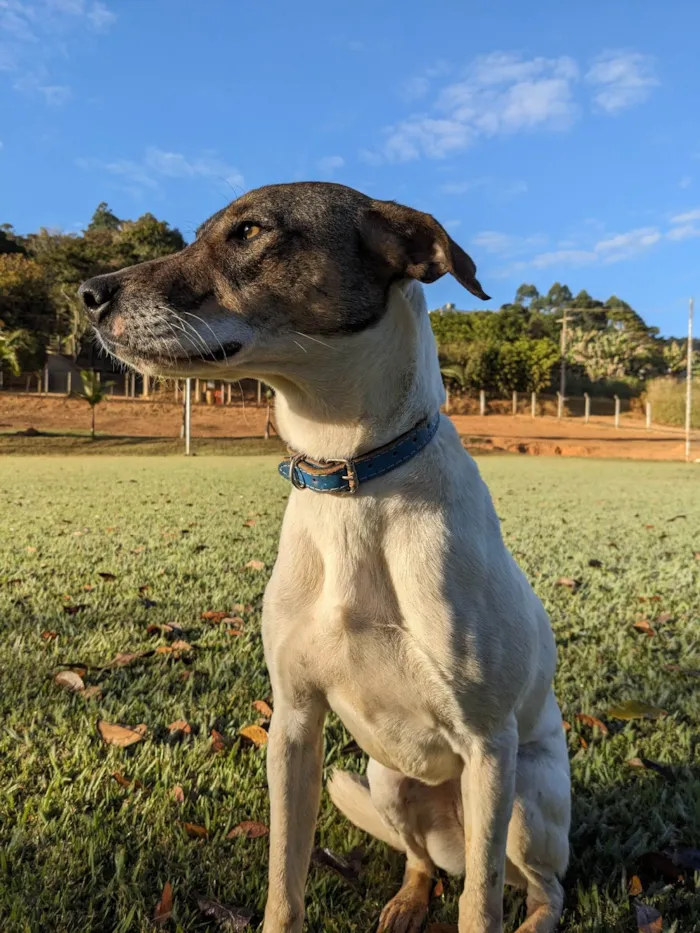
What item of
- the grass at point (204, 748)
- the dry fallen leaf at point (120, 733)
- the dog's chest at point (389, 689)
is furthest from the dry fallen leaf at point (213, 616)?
the dog's chest at point (389, 689)

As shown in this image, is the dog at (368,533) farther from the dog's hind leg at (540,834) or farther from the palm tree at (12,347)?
the palm tree at (12,347)

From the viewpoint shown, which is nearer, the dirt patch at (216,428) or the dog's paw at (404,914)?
the dog's paw at (404,914)

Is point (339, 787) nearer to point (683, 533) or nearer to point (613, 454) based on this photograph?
point (683, 533)

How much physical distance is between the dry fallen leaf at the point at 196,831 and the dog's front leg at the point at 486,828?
819 mm

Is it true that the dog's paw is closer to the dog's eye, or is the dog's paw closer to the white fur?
the white fur

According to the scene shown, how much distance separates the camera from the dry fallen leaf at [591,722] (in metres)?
2.87

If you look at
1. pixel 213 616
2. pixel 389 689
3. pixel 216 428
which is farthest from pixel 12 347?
pixel 389 689

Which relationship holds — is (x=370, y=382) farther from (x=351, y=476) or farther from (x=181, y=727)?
(x=181, y=727)

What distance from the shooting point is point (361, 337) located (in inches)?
69.4

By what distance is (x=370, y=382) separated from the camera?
1.78 meters

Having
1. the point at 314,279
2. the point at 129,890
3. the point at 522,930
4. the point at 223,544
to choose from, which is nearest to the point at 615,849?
the point at 522,930

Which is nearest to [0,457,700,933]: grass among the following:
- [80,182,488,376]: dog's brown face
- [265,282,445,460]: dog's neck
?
[265,282,445,460]: dog's neck

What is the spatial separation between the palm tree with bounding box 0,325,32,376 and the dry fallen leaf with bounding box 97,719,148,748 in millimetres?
26092

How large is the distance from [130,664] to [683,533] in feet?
22.8
